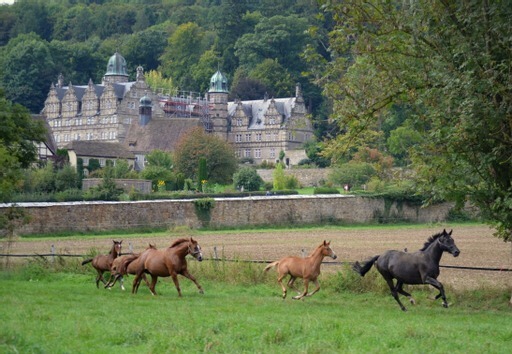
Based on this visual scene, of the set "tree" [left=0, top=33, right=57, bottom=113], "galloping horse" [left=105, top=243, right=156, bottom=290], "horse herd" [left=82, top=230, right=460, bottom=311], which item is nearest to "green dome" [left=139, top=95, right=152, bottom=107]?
"tree" [left=0, top=33, right=57, bottom=113]

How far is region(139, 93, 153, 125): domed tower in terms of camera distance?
434ft

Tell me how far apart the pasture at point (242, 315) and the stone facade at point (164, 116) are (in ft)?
330

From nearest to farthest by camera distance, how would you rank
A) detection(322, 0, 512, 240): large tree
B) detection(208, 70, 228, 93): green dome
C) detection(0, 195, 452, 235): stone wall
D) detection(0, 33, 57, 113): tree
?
detection(322, 0, 512, 240): large tree → detection(0, 195, 452, 235): stone wall → detection(208, 70, 228, 93): green dome → detection(0, 33, 57, 113): tree

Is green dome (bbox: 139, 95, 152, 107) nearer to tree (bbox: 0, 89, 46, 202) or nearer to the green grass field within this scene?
tree (bbox: 0, 89, 46, 202)

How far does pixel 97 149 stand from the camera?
343 ft

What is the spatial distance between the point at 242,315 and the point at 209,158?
7912 centimetres

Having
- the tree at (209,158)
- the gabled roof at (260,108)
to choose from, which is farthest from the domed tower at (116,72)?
the tree at (209,158)

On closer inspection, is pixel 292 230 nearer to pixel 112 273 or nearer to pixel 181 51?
pixel 112 273

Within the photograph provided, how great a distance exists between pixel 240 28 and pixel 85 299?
16483 cm

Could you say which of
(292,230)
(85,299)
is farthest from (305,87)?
(85,299)

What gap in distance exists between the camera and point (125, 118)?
14175 cm

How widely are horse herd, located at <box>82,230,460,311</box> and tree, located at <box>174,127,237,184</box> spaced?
72214mm

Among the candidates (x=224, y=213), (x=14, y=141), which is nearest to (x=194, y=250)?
(x=14, y=141)

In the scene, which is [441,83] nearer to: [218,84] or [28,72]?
[218,84]
